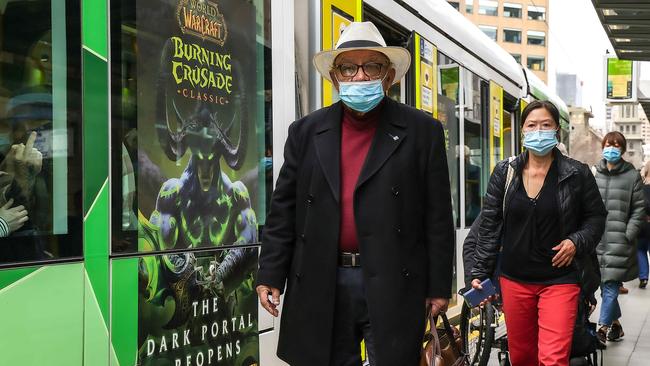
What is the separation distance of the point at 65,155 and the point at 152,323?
2.44ft

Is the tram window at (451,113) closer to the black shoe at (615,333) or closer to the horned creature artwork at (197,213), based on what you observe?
the black shoe at (615,333)

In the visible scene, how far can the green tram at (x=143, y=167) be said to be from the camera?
2533 mm

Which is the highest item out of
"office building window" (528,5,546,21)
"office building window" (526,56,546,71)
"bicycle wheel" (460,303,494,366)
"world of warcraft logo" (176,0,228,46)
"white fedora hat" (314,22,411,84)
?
"office building window" (528,5,546,21)

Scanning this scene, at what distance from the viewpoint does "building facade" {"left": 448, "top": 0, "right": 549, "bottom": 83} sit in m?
89.8

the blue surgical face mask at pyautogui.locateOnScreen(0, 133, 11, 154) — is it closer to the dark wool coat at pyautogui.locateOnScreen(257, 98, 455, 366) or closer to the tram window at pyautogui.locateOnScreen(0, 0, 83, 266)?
the tram window at pyautogui.locateOnScreen(0, 0, 83, 266)

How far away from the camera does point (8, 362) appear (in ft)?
7.89

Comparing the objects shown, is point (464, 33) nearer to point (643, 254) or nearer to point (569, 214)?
point (569, 214)

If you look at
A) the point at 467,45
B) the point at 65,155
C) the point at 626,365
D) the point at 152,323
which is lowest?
the point at 626,365

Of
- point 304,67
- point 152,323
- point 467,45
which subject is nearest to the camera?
point 152,323

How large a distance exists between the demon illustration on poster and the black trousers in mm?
632

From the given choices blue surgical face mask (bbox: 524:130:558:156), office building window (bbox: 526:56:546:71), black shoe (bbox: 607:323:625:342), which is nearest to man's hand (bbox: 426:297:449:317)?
blue surgical face mask (bbox: 524:130:558:156)

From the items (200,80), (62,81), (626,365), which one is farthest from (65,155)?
(626,365)

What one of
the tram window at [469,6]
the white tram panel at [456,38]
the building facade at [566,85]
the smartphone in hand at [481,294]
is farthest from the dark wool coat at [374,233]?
the tram window at [469,6]

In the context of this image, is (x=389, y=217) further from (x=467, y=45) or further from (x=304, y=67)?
(x=467, y=45)
